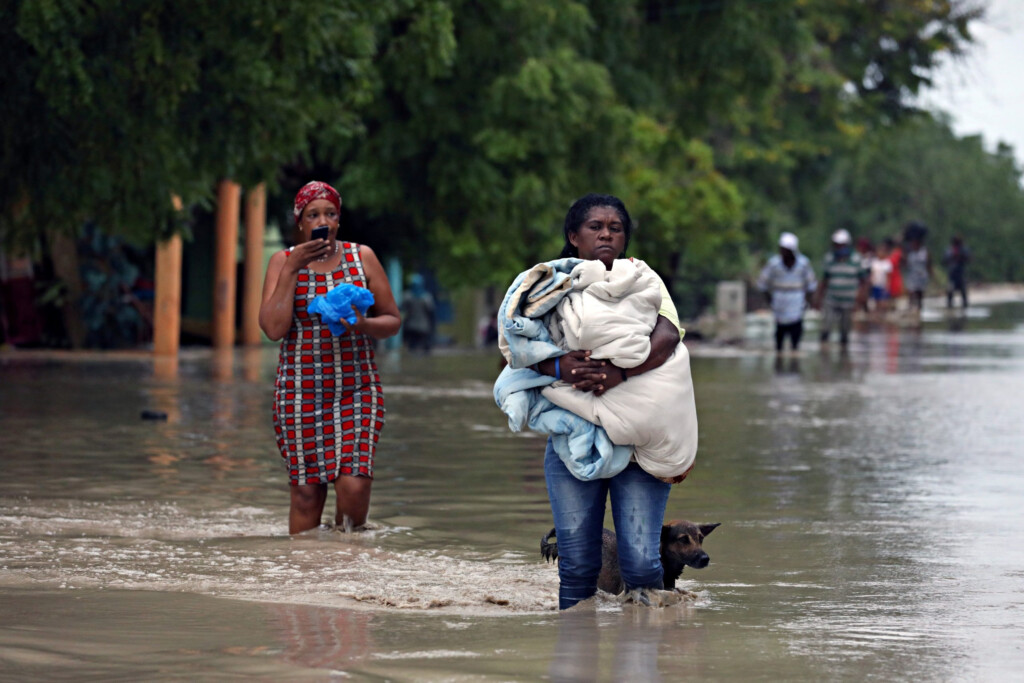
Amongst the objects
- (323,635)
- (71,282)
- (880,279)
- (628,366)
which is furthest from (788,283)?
(880,279)

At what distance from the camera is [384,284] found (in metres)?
8.41

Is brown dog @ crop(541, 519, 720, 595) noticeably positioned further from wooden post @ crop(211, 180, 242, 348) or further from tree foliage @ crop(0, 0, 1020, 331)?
wooden post @ crop(211, 180, 242, 348)

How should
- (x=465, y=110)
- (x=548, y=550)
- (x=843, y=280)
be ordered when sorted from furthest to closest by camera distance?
(x=843, y=280) → (x=465, y=110) → (x=548, y=550)

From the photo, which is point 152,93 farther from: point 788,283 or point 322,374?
point 788,283

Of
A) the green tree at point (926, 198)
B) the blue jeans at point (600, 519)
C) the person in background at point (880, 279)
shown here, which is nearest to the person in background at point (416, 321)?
the person in background at point (880, 279)

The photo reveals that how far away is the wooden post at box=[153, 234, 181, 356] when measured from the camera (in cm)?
2419

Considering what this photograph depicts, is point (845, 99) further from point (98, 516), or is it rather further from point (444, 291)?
point (98, 516)

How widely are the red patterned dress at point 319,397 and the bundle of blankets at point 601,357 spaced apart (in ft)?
7.03

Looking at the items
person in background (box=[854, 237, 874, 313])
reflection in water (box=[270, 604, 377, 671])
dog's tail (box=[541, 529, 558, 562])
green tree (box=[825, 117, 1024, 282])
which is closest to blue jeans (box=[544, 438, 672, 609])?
dog's tail (box=[541, 529, 558, 562])

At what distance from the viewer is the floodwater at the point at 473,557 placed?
5539mm

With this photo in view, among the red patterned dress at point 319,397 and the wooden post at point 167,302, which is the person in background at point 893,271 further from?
the red patterned dress at point 319,397

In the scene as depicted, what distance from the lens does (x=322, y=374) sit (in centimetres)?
827

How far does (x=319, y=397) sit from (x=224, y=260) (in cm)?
1909

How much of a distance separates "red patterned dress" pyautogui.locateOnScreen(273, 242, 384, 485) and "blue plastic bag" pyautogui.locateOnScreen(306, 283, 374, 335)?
14 centimetres
